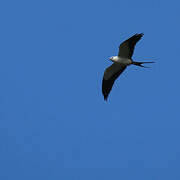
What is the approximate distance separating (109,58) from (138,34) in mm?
2565

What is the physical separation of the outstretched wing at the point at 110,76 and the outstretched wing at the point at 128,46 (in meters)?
1.32

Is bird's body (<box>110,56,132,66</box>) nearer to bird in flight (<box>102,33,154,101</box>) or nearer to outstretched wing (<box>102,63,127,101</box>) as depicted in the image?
bird in flight (<box>102,33,154,101</box>)

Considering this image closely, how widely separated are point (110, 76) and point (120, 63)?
1211mm

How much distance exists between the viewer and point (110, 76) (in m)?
23.9

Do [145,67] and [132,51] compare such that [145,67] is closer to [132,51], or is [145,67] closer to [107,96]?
[132,51]

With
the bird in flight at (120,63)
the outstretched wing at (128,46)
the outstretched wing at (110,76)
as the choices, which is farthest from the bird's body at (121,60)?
the outstretched wing at (110,76)

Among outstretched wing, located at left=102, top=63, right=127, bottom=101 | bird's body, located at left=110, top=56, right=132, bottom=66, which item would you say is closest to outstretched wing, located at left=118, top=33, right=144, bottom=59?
bird's body, located at left=110, top=56, right=132, bottom=66

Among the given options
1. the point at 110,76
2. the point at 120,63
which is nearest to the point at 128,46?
the point at 120,63

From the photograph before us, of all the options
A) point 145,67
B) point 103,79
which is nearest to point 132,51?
point 145,67

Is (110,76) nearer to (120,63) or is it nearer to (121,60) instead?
(120,63)

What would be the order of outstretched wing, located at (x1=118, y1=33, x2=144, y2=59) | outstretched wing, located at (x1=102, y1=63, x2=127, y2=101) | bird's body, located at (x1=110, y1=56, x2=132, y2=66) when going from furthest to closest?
1. outstretched wing, located at (x1=102, y1=63, x2=127, y2=101)
2. bird's body, located at (x1=110, y1=56, x2=132, y2=66)
3. outstretched wing, located at (x1=118, y1=33, x2=144, y2=59)

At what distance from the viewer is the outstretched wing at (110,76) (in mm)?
23594

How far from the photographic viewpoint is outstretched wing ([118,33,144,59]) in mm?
21080

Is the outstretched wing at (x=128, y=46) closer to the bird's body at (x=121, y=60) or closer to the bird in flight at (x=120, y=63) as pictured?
the bird in flight at (x=120, y=63)
